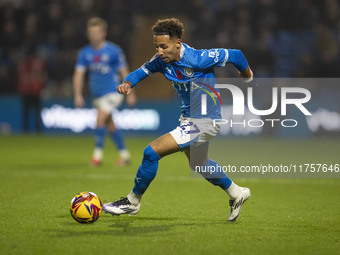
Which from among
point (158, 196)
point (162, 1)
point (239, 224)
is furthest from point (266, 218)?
point (162, 1)

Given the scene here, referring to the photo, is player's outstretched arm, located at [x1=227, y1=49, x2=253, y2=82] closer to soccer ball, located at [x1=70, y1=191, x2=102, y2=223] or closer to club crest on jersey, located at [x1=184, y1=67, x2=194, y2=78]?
club crest on jersey, located at [x1=184, y1=67, x2=194, y2=78]

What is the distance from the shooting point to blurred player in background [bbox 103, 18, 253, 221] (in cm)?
555

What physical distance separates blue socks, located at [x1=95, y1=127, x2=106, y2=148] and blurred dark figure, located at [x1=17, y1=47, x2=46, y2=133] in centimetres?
709

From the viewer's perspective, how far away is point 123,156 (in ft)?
35.1

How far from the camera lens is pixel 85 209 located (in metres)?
5.52

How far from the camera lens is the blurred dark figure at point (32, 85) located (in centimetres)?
1728

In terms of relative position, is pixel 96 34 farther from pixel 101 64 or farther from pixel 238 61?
pixel 238 61

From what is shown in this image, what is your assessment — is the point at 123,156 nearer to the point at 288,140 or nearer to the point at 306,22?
the point at 288,140

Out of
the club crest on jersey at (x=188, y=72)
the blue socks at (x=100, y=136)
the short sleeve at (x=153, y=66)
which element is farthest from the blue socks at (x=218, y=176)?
the blue socks at (x=100, y=136)

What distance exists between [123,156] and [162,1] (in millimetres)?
9764

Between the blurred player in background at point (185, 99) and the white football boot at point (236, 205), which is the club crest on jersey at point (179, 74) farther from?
the white football boot at point (236, 205)

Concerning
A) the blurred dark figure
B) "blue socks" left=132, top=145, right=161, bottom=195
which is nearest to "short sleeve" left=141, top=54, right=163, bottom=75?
"blue socks" left=132, top=145, right=161, bottom=195

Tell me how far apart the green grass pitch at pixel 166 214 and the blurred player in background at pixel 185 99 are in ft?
1.08

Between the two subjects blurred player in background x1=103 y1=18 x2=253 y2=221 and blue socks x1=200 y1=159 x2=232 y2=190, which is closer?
blurred player in background x1=103 y1=18 x2=253 y2=221
